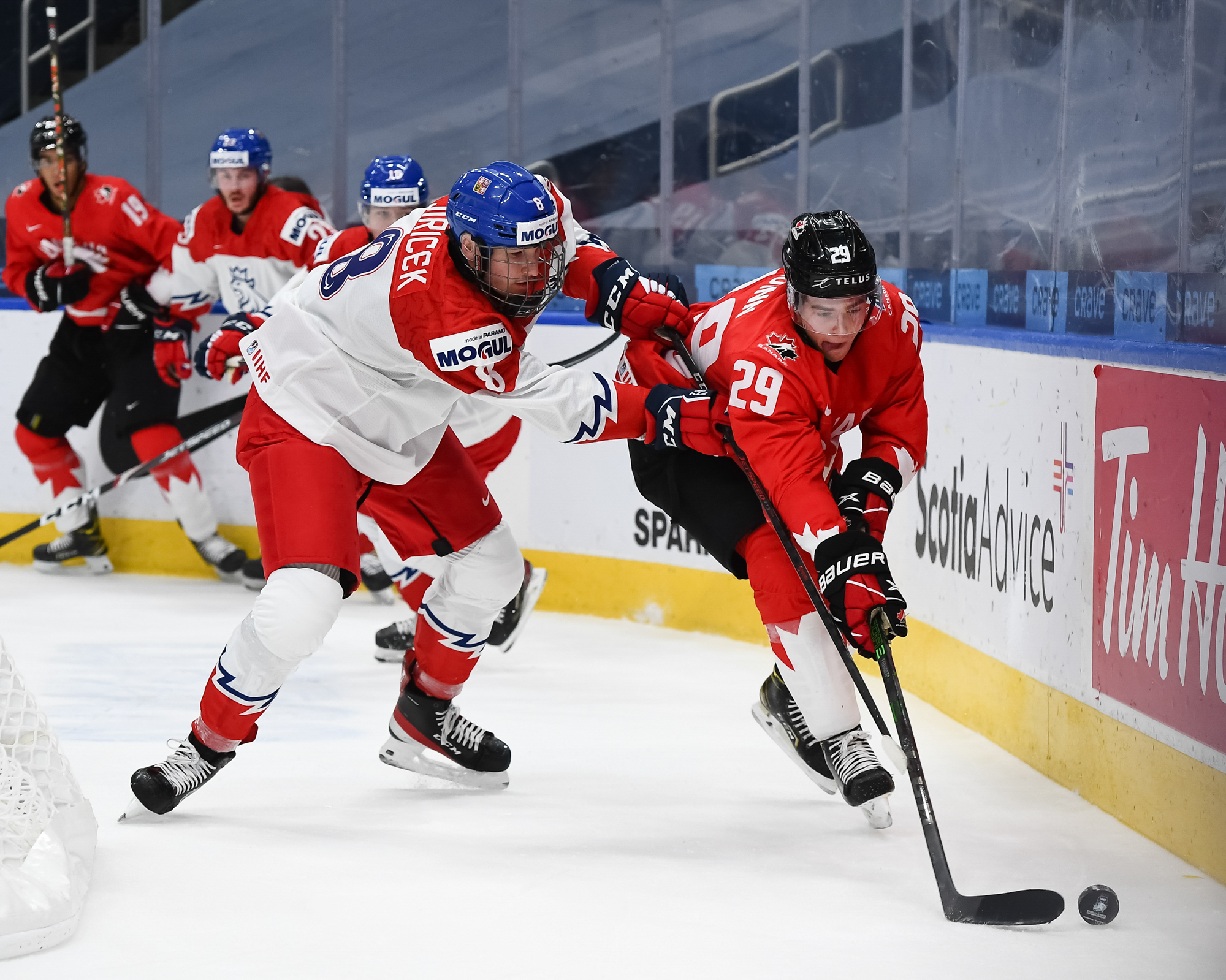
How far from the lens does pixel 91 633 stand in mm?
4469

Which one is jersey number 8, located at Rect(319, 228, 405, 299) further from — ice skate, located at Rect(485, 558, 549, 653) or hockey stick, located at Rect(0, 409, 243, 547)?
hockey stick, located at Rect(0, 409, 243, 547)

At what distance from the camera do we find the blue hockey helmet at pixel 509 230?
2496 mm

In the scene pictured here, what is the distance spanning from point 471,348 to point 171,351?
2990 mm

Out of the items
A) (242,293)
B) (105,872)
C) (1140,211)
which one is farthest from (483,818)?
(242,293)

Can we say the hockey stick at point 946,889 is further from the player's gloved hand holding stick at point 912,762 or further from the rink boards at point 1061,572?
the rink boards at point 1061,572

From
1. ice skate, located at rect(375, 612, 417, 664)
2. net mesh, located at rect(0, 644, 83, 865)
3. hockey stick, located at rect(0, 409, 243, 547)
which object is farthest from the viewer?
hockey stick, located at rect(0, 409, 243, 547)

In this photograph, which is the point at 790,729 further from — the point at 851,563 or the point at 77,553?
the point at 77,553

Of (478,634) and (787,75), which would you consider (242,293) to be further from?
(478,634)

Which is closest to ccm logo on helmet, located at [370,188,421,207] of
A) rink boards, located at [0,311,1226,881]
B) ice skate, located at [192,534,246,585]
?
rink boards, located at [0,311,1226,881]

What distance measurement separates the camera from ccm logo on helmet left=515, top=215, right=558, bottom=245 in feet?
8.19

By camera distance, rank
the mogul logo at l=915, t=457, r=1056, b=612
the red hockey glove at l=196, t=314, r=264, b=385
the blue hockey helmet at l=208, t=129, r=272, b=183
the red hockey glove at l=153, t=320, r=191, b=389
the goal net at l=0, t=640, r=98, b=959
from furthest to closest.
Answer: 1. the red hockey glove at l=153, t=320, r=191, b=389
2. the blue hockey helmet at l=208, t=129, r=272, b=183
3. the red hockey glove at l=196, t=314, r=264, b=385
4. the mogul logo at l=915, t=457, r=1056, b=612
5. the goal net at l=0, t=640, r=98, b=959

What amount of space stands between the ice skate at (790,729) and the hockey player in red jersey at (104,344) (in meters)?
2.71

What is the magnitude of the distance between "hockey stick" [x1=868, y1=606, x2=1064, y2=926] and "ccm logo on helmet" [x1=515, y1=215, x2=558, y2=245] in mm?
839

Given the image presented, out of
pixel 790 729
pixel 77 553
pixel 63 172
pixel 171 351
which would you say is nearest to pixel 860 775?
pixel 790 729
